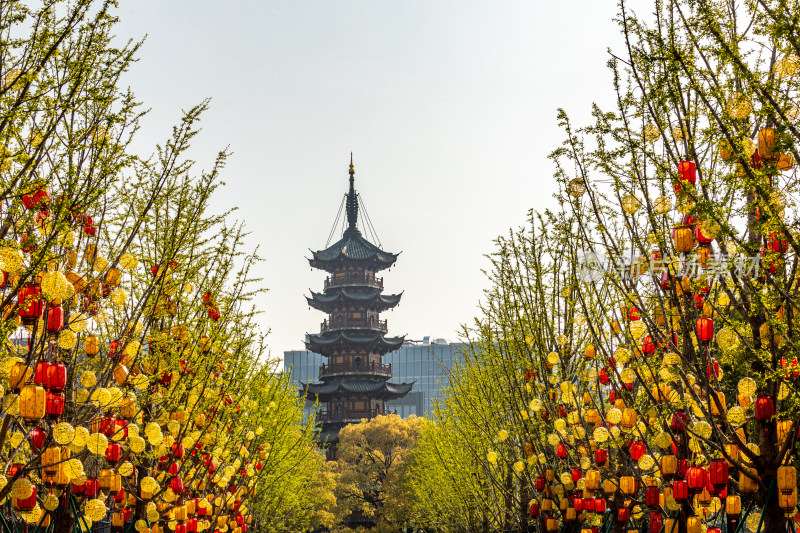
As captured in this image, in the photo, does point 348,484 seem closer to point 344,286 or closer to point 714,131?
point 344,286

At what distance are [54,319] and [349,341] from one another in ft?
119

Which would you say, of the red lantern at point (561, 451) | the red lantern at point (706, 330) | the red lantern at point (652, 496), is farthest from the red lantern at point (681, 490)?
the red lantern at point (561, 451)

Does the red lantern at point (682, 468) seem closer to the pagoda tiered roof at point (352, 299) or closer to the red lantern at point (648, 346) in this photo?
the red lantern at point (648, 346)

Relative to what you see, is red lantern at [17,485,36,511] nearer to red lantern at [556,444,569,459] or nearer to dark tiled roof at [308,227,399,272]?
red lantern at [556,444,569,459]

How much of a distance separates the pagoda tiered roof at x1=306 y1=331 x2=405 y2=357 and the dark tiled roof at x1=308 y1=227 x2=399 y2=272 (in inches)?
157

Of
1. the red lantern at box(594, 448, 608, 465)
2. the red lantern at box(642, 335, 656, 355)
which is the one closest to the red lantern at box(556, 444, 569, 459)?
the red lantern at box(594, 448, 608, 465)

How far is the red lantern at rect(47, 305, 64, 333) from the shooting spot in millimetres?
4398

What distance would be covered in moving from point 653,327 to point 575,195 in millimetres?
2112

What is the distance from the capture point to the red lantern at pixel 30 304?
13.3 ft

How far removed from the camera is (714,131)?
441 cm

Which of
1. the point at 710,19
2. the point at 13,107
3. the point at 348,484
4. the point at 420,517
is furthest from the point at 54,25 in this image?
the point at 348,484

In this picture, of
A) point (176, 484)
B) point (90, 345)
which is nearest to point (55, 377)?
point (90, 345)

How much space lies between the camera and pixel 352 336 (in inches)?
1618

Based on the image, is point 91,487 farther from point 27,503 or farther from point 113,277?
point 113,277
